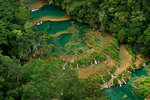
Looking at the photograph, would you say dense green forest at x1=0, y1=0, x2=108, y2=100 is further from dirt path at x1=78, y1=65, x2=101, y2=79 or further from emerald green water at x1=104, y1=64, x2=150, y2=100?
dirt path at x1=78, y1=65, x2=101, y2=79

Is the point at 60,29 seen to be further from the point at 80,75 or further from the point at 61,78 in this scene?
the point at 61,78

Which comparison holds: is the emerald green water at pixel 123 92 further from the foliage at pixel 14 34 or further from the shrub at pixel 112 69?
the foliage at pixel 14 34

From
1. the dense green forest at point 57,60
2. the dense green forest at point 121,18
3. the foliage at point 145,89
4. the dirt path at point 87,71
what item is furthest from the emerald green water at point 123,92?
the dense green forest at point 121,18

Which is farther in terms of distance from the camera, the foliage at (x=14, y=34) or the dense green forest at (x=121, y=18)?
the dense green forest at (x=121, y=18)

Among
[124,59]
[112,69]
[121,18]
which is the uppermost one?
[121,18]

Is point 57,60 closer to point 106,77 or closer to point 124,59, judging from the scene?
Result: point 106,77

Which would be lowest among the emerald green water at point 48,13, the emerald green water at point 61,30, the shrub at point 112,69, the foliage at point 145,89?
the foliage at point 145,89

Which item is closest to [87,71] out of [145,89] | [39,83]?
[145,89]
